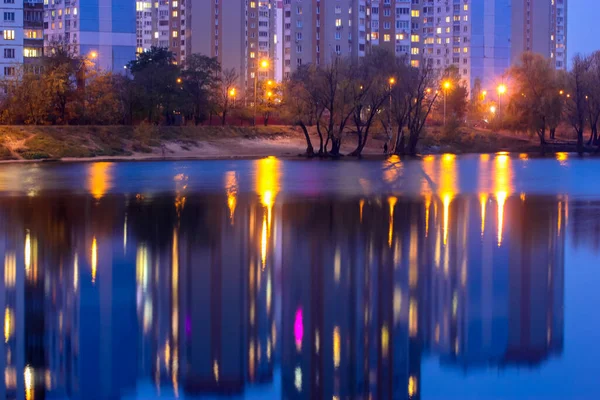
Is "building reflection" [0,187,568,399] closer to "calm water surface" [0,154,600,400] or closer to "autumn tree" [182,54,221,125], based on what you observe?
"calm water surface" [0,154,600,400]

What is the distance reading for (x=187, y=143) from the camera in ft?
250

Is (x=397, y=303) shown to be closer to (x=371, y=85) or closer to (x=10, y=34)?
(x=371, y=85)

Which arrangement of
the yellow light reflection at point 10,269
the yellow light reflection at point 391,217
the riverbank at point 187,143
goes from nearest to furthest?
the yellow light reflection at point 10,269 < the yellow light reflection at point 391,217 < the riverbank at point 187,143

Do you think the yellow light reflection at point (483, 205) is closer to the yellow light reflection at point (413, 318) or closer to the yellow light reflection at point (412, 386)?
the yellow light reflection at point (413, 318)

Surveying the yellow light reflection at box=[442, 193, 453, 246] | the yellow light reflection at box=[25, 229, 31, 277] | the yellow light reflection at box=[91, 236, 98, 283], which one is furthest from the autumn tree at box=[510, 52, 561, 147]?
the yellow light reflection at box=[91, 236, 98, 283]

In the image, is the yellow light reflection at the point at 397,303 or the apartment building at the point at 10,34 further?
the apartment building at the point at 10,34

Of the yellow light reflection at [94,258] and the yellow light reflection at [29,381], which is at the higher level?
the yellow light reflection at [94,258]

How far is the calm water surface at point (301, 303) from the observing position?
839 cm

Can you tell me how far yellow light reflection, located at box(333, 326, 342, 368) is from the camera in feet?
28.9

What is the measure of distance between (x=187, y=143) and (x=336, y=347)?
68.0 meters

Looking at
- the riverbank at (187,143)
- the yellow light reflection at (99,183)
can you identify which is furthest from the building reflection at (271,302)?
the riverbank at (187,143)

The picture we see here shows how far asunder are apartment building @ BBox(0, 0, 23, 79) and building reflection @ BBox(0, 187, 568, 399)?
10105 centimetres

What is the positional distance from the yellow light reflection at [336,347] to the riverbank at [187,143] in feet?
179

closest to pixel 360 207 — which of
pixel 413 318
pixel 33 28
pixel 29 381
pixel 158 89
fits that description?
pixel 413 318
